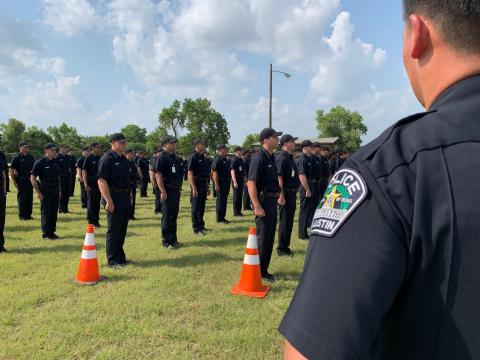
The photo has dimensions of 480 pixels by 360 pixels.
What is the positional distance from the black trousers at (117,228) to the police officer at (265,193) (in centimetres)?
234

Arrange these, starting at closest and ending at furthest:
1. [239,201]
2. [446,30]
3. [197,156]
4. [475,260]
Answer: [475,260], [446,30], [197,156], [239,201]

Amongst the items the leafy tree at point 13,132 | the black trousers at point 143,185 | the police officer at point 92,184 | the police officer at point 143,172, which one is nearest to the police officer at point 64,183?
the police officer at point 92,184

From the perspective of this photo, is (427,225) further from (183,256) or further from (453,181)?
(183,256)

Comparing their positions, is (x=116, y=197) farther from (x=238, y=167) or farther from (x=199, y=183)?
(x=238, y=167)

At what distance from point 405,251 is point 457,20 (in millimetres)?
535

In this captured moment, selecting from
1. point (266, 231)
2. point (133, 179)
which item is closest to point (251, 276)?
point (266, 231)

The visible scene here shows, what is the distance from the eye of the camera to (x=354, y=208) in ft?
2.42

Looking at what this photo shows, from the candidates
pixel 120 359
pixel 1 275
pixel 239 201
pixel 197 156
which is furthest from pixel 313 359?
pixel 239 201

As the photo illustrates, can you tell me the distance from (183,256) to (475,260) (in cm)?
636

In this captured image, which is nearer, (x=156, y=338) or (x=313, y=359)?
(x=313, y=359)

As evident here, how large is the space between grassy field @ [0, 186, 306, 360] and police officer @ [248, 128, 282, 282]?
542 mm

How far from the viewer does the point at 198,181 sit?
388 inches

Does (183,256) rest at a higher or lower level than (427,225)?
lower

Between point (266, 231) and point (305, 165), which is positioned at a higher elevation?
point (305, 165)
